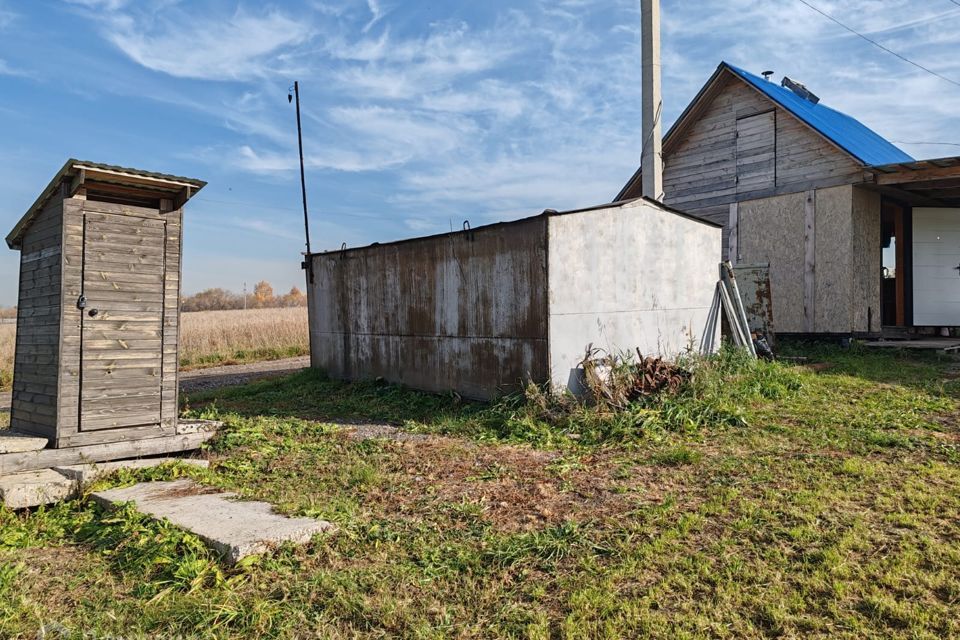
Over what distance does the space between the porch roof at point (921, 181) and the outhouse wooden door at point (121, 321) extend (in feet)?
40.2

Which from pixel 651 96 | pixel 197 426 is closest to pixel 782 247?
pixel 651 96

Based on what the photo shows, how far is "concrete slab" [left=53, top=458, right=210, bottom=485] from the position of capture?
5117 mm

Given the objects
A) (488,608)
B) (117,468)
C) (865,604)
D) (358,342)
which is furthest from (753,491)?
(358,342)

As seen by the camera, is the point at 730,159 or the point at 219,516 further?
the point at 730,159

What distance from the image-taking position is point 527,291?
7.56 m

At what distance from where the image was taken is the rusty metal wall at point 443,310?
759cm

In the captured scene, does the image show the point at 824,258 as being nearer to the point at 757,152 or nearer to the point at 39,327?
the point at 757,152

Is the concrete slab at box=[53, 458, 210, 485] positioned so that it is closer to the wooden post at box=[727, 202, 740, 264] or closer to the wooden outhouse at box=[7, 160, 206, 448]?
the wooden outhouse at box=[7, 160, 206, 448]

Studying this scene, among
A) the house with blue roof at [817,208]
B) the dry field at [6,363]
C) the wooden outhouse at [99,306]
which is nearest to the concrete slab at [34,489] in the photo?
the wooden outhouse at [99,306]

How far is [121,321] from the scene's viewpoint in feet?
20.0

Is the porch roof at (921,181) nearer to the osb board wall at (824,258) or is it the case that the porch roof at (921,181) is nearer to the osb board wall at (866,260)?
the osb board wall at (866,260)

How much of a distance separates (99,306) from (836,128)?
590 inches

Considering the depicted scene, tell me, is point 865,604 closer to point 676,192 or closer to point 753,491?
point 753,491

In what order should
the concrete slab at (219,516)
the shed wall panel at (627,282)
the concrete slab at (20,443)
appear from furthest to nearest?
the shed wall panel at (627,282) < the concrete slab at (20,443) < the concrete slab at (219,516)
